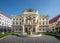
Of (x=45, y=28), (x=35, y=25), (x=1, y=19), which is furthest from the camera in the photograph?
(x=45, y=28)

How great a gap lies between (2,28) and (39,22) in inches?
983

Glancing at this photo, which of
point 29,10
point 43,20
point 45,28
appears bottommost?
point 45,28

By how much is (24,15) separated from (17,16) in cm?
645

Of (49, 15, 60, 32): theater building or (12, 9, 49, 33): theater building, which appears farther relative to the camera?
(12, 9, 49, 33): theater building

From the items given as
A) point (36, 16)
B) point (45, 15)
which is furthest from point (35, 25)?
point (45, 15)

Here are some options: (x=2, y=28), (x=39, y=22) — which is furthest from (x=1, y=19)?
(x=39, y=22)

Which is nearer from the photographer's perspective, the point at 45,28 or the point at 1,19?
the point at 1,19

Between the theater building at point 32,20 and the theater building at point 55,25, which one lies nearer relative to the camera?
the theater building at point 55,25

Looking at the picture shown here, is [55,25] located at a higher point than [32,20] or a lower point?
lower

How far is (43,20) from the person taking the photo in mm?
76750

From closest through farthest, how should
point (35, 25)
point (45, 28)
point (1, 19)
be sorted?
point (1, 19)
point (35, 25)
point (45, 28)

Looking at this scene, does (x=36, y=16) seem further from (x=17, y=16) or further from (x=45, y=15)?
(x=17, y=16)

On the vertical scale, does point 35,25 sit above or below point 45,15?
below

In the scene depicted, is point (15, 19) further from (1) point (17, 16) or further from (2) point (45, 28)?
(2) point (45, 28)
